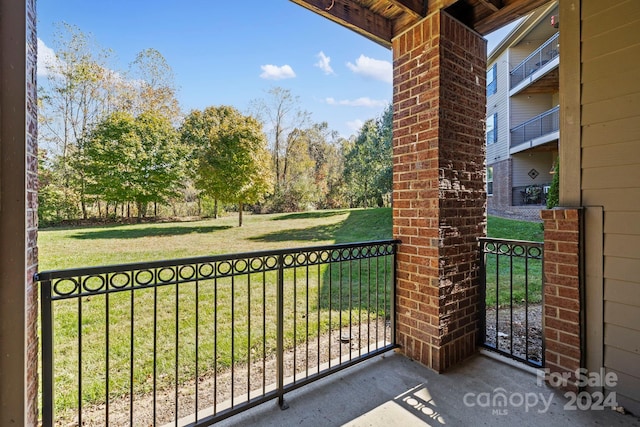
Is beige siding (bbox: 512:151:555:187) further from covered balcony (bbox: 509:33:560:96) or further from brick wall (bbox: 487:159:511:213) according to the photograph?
covered balcony (bbox: 509:33:560:96)

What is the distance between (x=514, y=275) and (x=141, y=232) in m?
10.4

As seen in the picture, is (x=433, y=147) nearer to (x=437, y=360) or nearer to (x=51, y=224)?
(x=437, y=360)

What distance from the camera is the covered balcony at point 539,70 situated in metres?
8.78

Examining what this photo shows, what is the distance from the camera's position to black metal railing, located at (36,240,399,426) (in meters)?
1.42

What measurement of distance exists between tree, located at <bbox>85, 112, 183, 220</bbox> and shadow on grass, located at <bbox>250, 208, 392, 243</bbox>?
5913mm

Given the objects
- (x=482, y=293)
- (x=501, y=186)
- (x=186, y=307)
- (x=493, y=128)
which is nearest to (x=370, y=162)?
(x=493, y=128)

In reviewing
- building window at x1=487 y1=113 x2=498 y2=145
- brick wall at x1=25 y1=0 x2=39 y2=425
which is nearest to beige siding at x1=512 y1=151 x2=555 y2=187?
building window at x1=487 y1=113 x2=498 y2=145

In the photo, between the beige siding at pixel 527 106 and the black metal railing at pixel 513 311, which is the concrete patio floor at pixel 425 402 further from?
the beige siding at pixel 527 106

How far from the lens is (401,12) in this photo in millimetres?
2453

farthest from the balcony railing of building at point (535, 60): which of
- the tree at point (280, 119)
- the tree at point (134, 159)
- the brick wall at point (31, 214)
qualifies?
the tree at point (134, 159)

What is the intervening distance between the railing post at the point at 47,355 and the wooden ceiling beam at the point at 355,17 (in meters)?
2.31

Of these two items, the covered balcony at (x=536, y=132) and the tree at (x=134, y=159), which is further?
the tree at (x=134, y=159)

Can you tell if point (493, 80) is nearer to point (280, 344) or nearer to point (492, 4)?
point (492, 4)

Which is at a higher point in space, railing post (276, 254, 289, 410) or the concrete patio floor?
railing post (276, 254, 289, 410)
